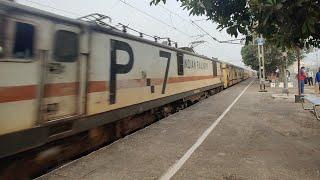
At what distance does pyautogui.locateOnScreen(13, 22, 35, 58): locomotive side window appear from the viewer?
5898 millimetres

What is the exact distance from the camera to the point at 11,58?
226 inches

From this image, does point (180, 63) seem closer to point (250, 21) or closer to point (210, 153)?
point (210, 153)

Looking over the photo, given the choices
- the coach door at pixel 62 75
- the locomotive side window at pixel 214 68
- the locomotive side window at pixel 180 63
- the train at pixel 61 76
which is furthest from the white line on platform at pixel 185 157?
the locomotive side window at pixel 214 68

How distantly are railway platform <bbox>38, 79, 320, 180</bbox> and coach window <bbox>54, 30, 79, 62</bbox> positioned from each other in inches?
78.0

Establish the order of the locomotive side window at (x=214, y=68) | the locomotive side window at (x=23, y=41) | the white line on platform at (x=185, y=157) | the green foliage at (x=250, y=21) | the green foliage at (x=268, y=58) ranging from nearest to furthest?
the locomotive side window at (x=23, y=41) < the green foliage at (x=250, y=21) < the white line on platform at (x=185, y=157) < the locomotive side window at (x=214, y=68) < the green foliage at (x=268, y=58)

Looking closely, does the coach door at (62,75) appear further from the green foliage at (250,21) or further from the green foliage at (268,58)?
the green foliage at (268,58)

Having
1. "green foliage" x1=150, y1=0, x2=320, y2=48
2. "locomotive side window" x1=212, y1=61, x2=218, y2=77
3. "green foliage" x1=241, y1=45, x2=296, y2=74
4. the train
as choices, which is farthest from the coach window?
"green foliage" x1=241, y1=45, x2=296, y2=74

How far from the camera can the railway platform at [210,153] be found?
692 centimetres

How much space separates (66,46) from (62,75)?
0.55 metres

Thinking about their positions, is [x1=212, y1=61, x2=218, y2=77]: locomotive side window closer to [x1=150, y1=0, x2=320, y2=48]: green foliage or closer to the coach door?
[x1=150, y1=0, x2=320, y2=48]: green foliage

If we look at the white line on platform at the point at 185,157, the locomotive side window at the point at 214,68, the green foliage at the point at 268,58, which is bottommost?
the white line on platform at the point at 185,157

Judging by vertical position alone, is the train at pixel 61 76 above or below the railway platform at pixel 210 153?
above

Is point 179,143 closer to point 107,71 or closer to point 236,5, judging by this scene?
point 107,71

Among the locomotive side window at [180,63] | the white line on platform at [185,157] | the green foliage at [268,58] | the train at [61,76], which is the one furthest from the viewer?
the green foliage at [268,58]
